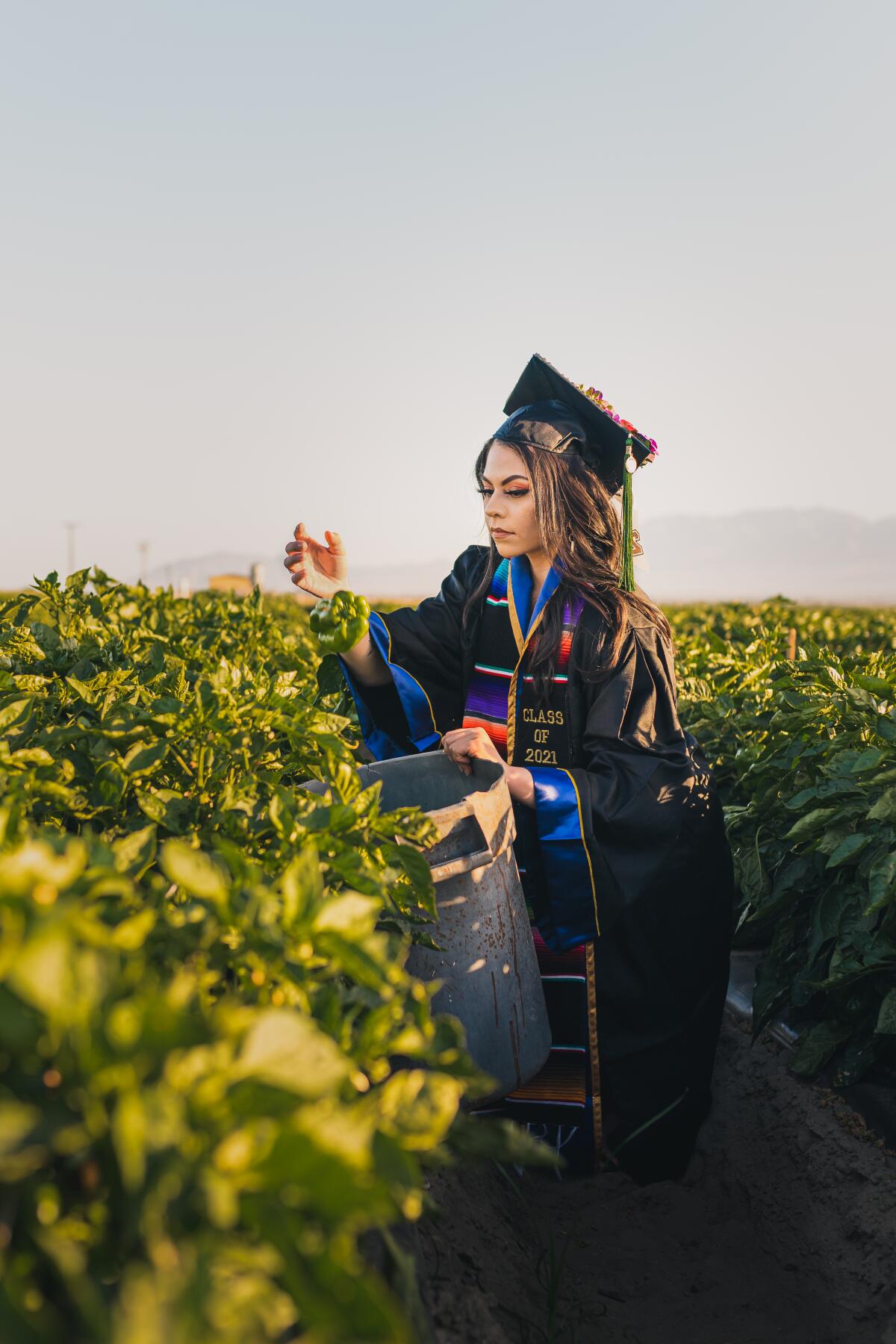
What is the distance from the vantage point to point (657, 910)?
281 cm

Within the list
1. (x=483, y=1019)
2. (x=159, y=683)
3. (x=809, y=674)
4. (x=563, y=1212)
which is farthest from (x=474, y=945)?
(x=809, y=674)

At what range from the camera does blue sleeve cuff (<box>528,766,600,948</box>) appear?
2.50 meters

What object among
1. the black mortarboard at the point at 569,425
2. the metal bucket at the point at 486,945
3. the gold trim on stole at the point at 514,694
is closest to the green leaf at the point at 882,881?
the metal bucket at the point at 486,945

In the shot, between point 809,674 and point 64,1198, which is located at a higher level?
point 809,674

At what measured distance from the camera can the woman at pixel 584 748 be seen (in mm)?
2605

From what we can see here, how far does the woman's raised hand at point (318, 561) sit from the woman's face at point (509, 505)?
47 cm

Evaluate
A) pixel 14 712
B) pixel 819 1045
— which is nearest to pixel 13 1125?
pixel 14 712

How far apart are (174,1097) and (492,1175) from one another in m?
2.10

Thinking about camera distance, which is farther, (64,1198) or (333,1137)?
(64,1198)

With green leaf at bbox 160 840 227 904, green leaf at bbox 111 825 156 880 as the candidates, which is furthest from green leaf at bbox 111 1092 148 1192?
green leaf at bbox 111 825 156 880

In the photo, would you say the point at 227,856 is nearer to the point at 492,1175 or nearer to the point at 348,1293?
the point at 348,1293

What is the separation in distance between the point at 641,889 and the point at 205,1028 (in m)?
1.95

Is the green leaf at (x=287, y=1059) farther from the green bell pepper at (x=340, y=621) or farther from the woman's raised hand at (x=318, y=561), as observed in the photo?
the woman's raised hand at (x=318, y=561)

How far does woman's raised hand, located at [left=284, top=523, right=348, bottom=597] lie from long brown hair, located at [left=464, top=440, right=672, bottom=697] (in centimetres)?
57
